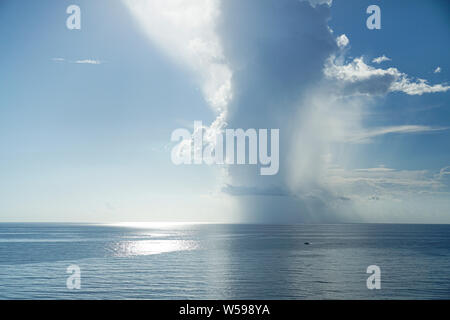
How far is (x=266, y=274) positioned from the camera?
57.0 meters

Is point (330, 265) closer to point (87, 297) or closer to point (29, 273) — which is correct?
point (87, 297)

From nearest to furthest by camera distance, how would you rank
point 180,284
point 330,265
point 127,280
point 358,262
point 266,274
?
point 180,284 < point 127,280 < point 266,274 < point 330,265 < point 358,262

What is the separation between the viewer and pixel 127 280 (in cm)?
5159
